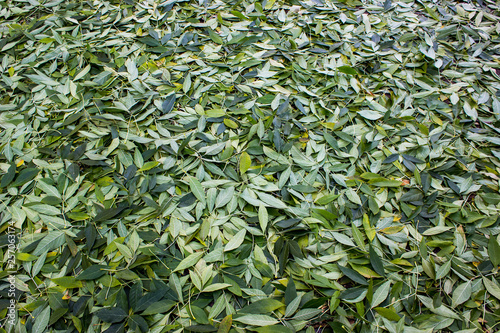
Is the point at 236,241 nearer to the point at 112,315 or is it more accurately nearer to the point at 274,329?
the point at 274,329

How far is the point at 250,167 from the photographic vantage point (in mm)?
1125

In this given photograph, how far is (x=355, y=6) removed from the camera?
5.68 feet

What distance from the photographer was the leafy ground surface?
877mm

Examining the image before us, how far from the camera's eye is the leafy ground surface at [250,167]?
2.88ft

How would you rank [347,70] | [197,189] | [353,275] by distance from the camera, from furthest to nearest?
1. [347,70]
2. [197,189]
3. [353,275]

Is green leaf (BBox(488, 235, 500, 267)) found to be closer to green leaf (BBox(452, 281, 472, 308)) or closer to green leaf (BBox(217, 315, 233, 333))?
green leaf (BBox(452, 281, 472, 308))

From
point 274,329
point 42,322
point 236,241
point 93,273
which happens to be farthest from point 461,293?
point 42,322

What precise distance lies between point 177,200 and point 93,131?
0.49m

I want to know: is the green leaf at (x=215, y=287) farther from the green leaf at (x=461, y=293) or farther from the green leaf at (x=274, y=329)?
the green leaf at (x=461, y=293)

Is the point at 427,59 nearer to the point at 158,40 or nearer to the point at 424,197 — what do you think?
the point at 424,197

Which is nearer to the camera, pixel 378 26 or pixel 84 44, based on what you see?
pixel 84 44

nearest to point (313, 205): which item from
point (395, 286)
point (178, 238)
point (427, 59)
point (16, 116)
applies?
point (395, 286)

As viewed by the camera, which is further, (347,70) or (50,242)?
(347,70)

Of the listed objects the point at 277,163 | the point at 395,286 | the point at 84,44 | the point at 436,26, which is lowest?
the point at 395,286
